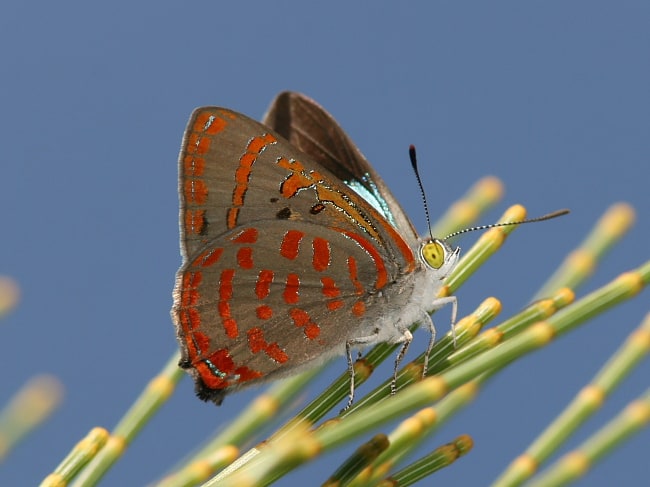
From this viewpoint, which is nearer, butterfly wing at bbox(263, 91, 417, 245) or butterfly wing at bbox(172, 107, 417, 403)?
butterfly wing at bbox(172, 107, 417, 403)

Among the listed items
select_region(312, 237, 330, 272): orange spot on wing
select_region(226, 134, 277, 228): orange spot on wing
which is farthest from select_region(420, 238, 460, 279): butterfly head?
select_region(226, 134, 277, 228): orange spot on wing

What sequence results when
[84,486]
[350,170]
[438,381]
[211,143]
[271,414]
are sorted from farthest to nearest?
[350,170]
[211,143]
[271,414]
[84,486]
[438,381]

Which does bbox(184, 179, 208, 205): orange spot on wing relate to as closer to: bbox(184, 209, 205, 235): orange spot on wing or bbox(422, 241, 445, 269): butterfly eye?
bbox(184, 209, 205, 235): orange spot on wing

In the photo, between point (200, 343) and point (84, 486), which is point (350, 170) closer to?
point (200, 343)

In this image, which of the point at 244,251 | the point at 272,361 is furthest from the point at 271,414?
the point at 244,251

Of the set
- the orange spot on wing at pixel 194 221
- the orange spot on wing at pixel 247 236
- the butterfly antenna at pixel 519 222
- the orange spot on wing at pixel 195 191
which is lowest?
the butterfly antenna at pixel 519 222

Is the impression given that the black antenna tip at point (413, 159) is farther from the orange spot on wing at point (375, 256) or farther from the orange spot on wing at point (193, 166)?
the orange spot on wing at point (193, 166)

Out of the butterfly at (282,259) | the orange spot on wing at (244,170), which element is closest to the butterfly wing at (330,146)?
the butterfly at (282,259)
